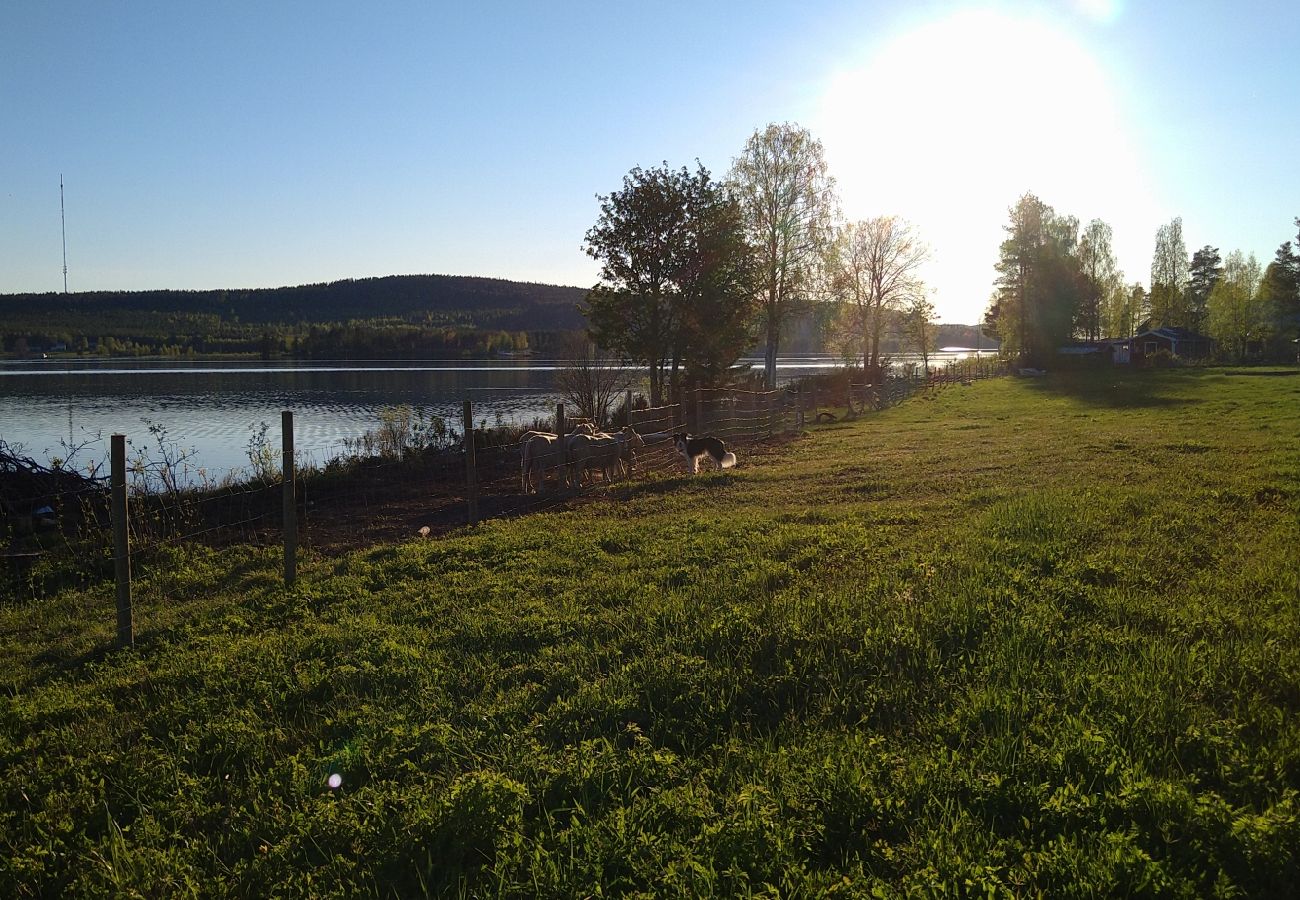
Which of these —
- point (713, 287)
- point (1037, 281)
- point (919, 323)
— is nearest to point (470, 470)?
point (713, 287)

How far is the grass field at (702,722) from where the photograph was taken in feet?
9.20

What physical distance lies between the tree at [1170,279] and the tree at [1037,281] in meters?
22.8

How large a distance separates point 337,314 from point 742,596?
13376 cm

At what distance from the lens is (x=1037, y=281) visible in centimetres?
6094

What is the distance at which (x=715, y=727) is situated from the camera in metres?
3.79

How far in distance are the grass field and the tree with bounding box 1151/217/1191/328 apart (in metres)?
86.1

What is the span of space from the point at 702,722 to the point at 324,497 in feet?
36.6

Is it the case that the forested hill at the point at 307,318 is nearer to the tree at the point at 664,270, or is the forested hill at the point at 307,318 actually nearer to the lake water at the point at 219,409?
the lake water at the point at 219,409

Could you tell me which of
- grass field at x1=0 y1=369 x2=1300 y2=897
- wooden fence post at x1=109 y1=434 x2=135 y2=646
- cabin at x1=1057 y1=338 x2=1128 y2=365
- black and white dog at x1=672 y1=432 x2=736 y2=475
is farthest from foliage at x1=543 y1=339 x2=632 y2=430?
cabin at x1=1057 y1=338 x2=1128 y2=365

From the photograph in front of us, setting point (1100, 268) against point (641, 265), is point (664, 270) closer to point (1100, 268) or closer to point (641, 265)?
point (641, 265)

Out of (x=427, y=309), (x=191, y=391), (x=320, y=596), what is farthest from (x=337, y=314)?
(x=320, y=596)

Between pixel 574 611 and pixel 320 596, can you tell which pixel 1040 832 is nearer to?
pixel 574 611

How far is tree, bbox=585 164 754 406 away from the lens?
990 inches

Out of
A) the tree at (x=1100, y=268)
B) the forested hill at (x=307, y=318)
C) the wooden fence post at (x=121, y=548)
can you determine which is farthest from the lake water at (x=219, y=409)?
the tree at (x=1100, y=268)
